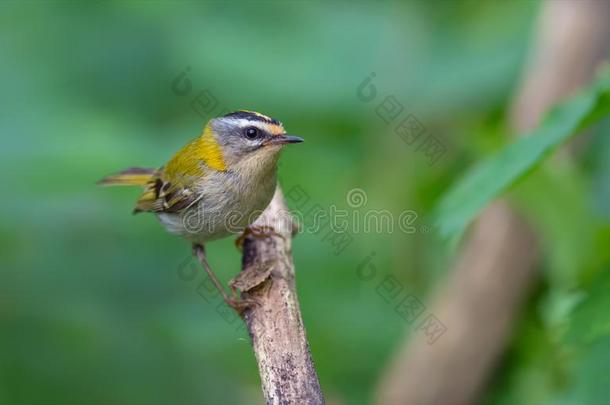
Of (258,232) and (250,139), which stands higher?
(250,139)

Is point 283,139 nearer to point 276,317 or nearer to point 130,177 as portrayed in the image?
point 276,317

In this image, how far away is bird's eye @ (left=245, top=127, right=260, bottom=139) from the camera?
4.44m

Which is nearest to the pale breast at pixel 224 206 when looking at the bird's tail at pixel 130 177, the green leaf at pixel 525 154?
the bird's tail at pixel 130 177

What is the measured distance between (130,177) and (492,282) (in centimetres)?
276

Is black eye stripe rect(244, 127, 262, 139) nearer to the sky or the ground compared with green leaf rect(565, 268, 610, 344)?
nearer to the sky

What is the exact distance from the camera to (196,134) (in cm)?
646

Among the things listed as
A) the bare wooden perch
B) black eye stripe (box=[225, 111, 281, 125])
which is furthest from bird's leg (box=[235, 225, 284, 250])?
black eye stripe (box=[225, 111, 281, 125])

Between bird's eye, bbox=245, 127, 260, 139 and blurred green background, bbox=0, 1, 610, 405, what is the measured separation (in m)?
A: 1.55

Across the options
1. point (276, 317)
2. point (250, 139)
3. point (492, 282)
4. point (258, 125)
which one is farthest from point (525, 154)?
point (492, 282)

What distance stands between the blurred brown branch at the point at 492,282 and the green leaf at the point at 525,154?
2439 mm

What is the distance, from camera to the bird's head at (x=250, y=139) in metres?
4.40

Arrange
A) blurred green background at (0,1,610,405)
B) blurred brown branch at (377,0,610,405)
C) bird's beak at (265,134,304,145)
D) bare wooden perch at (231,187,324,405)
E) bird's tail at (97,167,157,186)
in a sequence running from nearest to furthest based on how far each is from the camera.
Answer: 1. bare wooden perch at (231,187,324,405)
2. bird's beak at (265,134,304,145)
3. blurred brown branch at (377,0,610,405)
4. blurred green background at (0,1,610,405)
5. bird's tail at (97,167,157,186)

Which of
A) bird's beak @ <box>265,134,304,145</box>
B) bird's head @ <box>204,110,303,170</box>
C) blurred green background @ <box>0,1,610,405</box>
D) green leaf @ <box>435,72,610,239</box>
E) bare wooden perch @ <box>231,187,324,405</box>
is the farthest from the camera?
blurred green background @ <box>0,1,610,405</box>

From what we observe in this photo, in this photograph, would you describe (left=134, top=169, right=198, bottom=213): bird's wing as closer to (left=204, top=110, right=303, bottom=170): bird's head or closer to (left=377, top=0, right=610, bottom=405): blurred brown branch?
(left=204, top=110, right=303, bottom=170): bird's head
